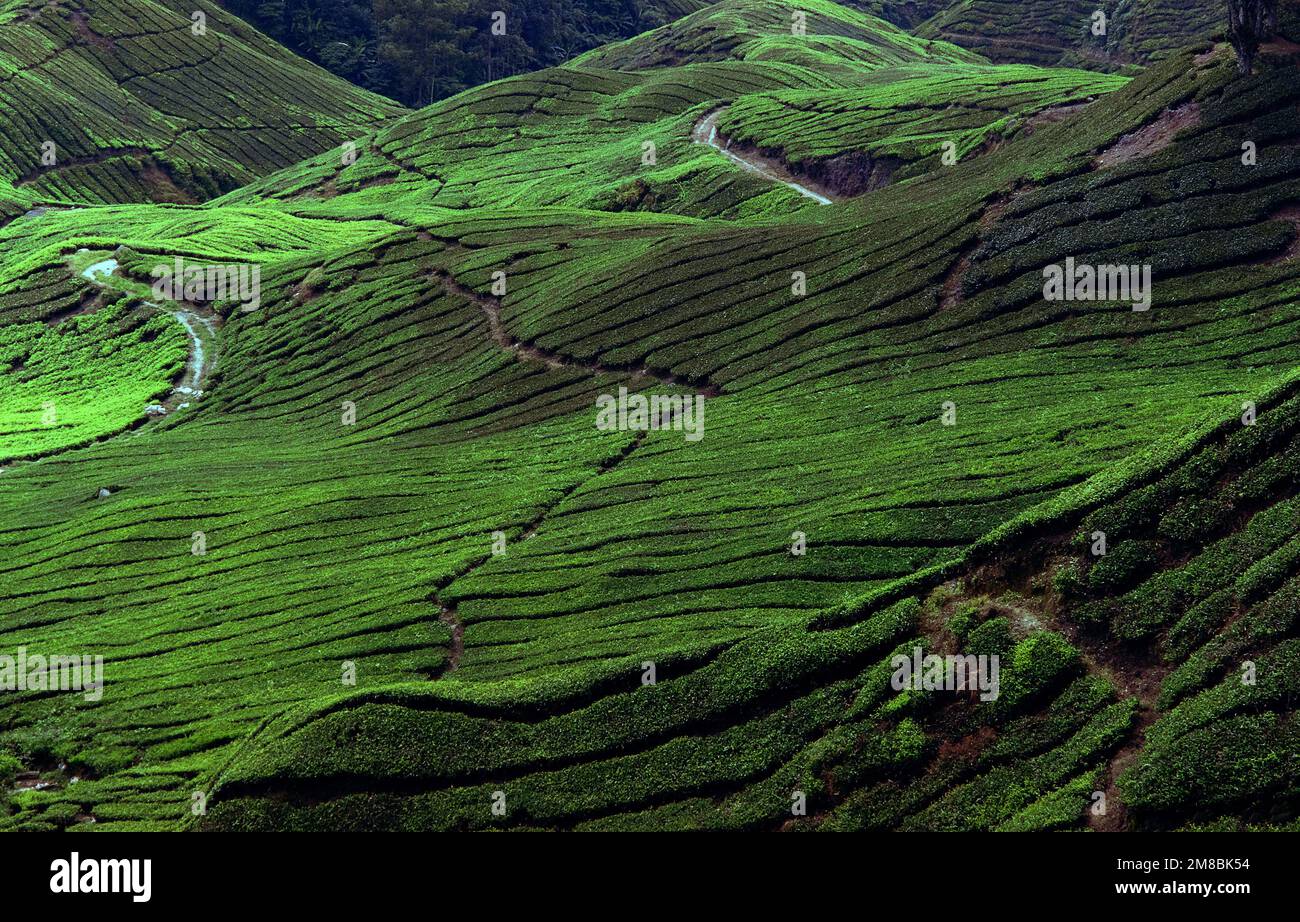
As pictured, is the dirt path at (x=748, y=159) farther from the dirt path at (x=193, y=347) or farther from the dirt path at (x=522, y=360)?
the dirt path at (x=193, y=347)

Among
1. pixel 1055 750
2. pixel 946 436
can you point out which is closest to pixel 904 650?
pixel 1055 750

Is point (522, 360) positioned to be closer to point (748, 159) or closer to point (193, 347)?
point (193, 347)

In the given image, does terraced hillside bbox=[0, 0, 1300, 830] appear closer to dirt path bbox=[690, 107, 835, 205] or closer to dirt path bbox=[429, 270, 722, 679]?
dirt path bbox=[429, 270, 722, 679]

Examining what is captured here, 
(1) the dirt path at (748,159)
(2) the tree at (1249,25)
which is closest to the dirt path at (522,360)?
(1) the dirt path at (748,159)

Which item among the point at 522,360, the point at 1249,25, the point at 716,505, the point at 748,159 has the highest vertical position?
the point at 748,159

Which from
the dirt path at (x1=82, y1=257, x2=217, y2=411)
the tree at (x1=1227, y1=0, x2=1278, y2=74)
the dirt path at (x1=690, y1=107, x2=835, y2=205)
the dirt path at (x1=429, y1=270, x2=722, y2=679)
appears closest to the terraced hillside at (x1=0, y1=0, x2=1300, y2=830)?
the dirt path at (x1=429, y1=270, x2=722, y2=679)

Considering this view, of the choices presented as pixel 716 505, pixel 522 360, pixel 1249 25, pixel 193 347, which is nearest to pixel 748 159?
pixel 522 360
